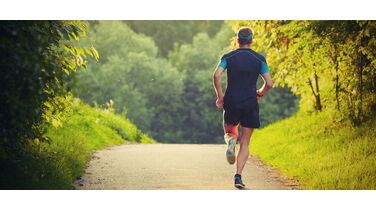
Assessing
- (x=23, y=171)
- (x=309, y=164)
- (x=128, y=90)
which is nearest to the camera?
(x=23, y=171)

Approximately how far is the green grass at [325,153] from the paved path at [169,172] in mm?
363

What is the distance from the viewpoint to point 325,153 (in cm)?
1122

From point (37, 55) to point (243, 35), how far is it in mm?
2858

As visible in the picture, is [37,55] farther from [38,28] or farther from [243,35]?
[243,35]

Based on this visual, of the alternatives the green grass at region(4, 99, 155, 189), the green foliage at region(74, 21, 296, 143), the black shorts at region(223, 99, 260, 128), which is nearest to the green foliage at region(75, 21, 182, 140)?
the green foliage at region(74, 21, 296, 143)

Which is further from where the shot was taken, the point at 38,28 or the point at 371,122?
the point at 371,122

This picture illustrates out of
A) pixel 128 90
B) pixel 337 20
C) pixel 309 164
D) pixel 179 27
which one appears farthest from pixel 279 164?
pixel 179 27

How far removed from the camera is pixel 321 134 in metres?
13.1

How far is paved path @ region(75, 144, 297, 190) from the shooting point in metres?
9.32

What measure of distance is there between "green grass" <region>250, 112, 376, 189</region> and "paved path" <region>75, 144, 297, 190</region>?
0.36 m

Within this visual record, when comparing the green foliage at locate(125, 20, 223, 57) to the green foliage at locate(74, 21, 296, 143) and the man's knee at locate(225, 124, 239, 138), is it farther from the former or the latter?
the man's knee at locate(225, 124, 239, 138)

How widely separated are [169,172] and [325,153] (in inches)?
114

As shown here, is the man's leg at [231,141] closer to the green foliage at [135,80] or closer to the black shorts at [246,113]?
the black shorts at [246,113]

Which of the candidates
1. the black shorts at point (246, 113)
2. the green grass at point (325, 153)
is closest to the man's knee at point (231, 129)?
the black shorts at point (246, 113)
